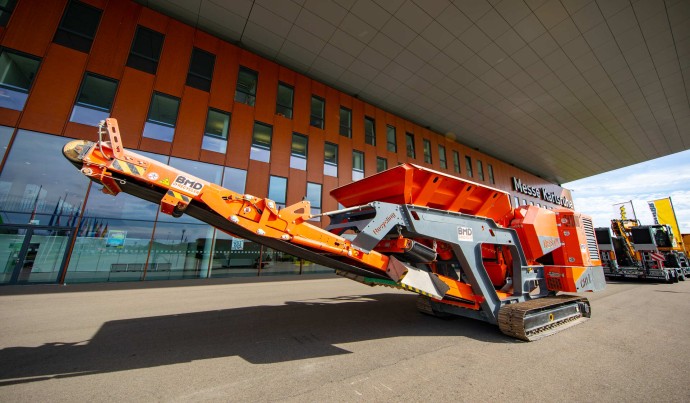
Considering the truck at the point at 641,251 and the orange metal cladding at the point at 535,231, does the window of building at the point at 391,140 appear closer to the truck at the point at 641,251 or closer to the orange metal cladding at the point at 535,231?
the truck at the point at 641,251

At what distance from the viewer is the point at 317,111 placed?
50.5 feet

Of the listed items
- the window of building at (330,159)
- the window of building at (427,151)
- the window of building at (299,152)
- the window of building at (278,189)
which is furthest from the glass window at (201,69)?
the window of building at (427,151)

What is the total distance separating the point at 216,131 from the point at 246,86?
10.5 ft

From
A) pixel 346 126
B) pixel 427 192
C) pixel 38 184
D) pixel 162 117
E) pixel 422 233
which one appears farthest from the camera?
pixel 346 126

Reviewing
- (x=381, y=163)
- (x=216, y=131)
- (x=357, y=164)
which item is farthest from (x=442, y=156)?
(x=216, y=131)

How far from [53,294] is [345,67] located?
1481 centimetres

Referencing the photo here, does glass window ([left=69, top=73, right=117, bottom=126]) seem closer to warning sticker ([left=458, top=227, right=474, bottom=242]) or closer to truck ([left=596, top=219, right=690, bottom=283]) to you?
warning sticker ([left=458, top=227, right=474, bottom=242])

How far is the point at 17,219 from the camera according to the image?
8.45 meters

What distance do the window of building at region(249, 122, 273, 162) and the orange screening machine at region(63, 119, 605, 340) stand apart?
9.01 metres

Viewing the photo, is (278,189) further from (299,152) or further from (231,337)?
(231,337)

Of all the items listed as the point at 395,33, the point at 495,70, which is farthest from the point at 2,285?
the point at 495,70

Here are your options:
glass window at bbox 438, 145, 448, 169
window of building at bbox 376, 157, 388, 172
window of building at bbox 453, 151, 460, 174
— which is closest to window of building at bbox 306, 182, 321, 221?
window of building at bbox 376, 157, 388, 172

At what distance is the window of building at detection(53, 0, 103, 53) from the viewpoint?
31.9 ft

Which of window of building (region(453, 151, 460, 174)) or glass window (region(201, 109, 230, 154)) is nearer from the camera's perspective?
glass window (region(201, 109, 230, 154))
